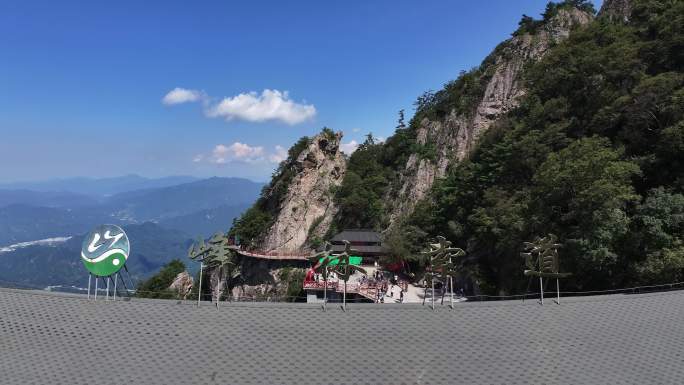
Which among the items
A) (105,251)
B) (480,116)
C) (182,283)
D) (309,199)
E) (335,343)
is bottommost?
(182,283)

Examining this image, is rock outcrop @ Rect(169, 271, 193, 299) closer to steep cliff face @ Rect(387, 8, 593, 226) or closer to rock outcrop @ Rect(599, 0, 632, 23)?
steep cliff face @ Rect(387, 8, 593, 226)

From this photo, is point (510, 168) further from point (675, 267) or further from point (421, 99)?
point (421, 99)

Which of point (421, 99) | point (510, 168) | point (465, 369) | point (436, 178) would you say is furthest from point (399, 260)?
point (421, 99)

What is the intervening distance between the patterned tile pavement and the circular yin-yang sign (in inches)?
61.3

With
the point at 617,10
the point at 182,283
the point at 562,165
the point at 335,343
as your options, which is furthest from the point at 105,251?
the point at 617,10

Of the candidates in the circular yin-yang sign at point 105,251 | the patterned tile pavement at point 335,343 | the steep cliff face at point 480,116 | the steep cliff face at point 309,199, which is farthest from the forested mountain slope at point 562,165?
the circular yin-yang sign at point 105,251

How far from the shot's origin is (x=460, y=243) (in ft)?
142

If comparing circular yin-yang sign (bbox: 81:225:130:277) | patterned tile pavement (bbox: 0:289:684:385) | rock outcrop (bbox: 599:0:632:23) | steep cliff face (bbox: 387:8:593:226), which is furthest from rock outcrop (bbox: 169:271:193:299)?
rock outcrop (bbox: 599:0:632:23)

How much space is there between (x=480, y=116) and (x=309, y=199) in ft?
101

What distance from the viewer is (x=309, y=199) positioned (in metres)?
68.5

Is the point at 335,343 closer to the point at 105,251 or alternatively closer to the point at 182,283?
the point at 105,251

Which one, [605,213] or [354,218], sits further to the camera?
[354,218]

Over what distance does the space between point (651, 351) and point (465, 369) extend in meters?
7.52

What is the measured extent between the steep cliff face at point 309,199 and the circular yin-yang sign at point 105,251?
46537mm
